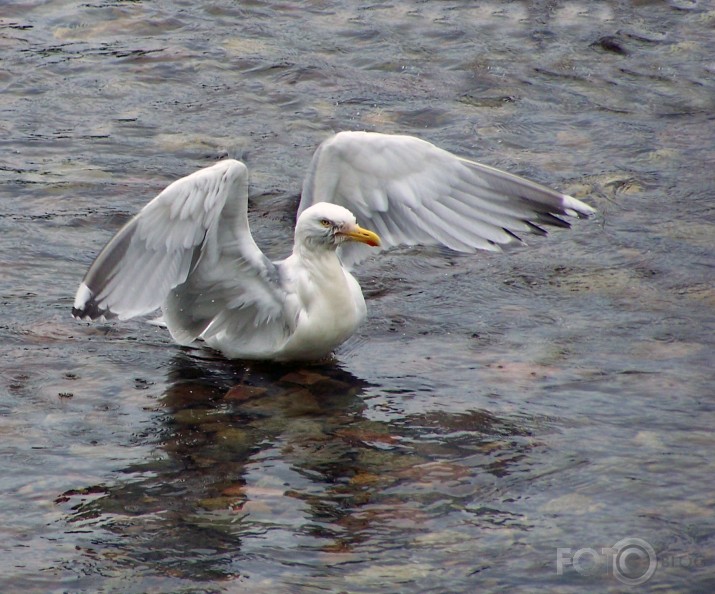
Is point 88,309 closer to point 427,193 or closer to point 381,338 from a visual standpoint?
point 381,338

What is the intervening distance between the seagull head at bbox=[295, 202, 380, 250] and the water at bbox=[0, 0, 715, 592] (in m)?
0.63

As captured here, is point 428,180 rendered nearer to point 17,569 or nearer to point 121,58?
point 17,569

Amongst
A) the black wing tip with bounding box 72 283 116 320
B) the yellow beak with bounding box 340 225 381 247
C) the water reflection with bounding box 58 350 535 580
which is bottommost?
the water reflection with bounding box 58 350 535 580

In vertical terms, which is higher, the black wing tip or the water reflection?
the black wing tip

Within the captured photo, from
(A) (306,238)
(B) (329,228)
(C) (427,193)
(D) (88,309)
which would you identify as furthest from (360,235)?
(D) (88,309)

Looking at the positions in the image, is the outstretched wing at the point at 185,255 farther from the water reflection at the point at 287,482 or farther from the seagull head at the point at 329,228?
the water reflection at the point at 287,482

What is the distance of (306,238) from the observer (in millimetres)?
6109

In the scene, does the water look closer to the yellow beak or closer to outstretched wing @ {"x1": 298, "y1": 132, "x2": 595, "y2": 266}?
outstretched wing @ {"x1": 298, "y1": 132, "x2": 595, "y2": 266}

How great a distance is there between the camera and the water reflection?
4.66 meters

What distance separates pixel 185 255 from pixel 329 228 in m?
0.70

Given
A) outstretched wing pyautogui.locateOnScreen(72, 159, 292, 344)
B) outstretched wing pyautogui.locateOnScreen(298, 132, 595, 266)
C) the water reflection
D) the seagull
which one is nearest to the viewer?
the water reflection

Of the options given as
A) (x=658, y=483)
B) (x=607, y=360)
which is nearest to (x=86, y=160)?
(x=607, y=360)

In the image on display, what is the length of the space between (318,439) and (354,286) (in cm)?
97

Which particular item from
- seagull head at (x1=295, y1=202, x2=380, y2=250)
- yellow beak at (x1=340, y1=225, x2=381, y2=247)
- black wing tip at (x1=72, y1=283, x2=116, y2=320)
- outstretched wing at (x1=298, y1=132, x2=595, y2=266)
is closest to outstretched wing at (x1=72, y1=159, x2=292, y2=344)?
black wing tip at (x1=72, y1=283, x2=116, y2=320)
